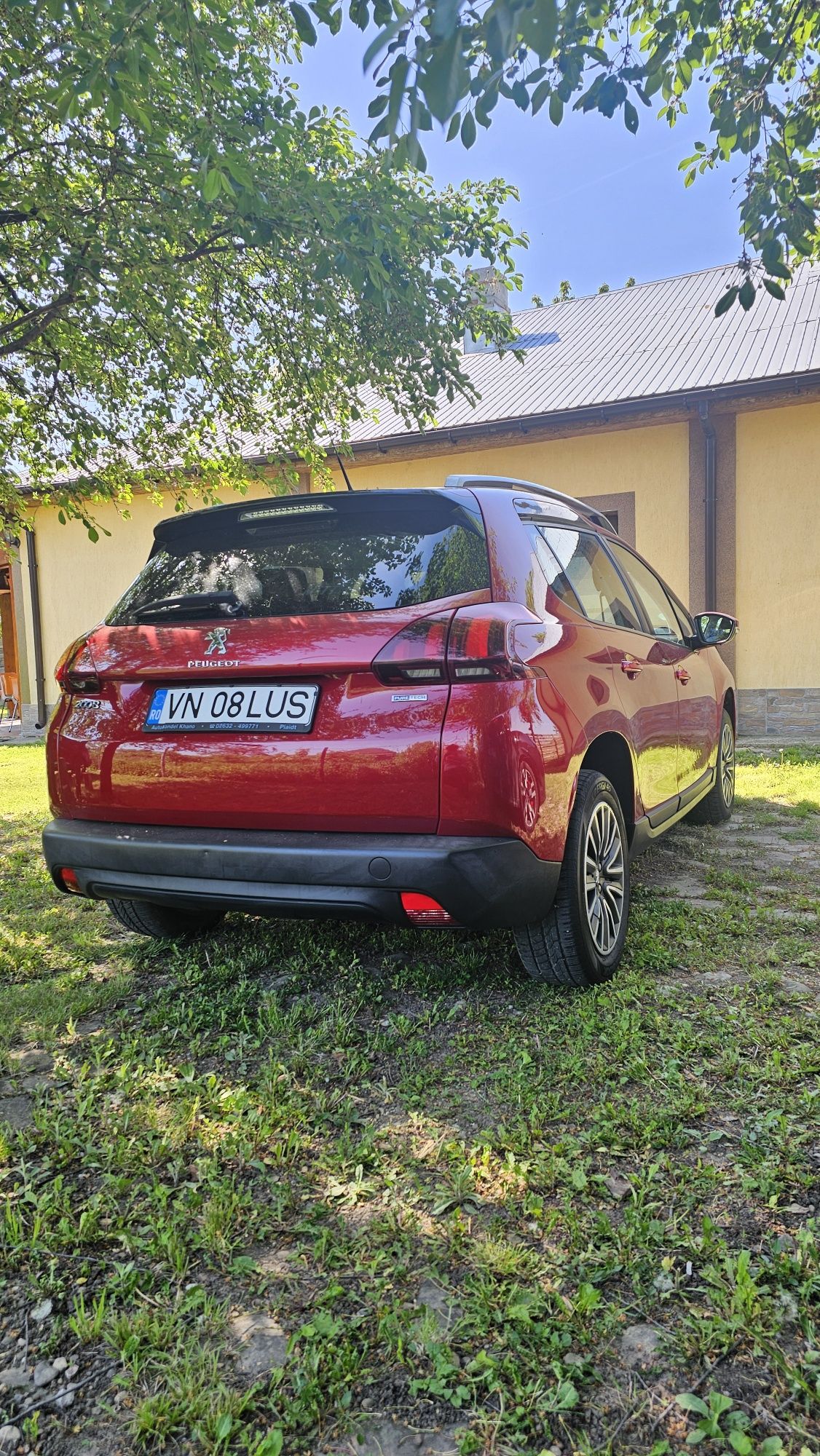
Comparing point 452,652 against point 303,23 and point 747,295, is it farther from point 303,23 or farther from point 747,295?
point 303,23

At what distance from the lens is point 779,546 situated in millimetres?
9977

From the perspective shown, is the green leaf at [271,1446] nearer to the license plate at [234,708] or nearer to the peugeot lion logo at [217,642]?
the license plate at [234,708]

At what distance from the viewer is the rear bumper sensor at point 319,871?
2.27 metres

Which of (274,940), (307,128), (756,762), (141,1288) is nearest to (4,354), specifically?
(307,128)

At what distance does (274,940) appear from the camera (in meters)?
3.40

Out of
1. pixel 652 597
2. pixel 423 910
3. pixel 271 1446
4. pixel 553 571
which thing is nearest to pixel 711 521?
pixel 652 597

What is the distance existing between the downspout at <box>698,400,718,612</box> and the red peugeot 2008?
7.69 metres

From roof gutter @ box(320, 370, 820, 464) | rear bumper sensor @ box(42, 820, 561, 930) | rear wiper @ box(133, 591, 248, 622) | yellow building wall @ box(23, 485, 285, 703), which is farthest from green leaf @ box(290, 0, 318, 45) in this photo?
yellow building wall @ box(23, 485, 285, 703)

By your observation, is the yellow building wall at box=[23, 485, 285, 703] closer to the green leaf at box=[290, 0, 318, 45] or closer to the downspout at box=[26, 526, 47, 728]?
the downspout at box=[26, 526, 47, 728]

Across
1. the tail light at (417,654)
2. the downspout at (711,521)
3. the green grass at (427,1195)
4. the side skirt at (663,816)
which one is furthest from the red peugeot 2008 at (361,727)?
the downspout at (711,521)

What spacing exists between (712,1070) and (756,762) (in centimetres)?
650

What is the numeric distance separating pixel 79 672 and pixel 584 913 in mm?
1817

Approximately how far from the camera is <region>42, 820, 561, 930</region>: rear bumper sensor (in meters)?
2.27

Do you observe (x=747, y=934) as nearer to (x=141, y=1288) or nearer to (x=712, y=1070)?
(x=712, y=1070)
